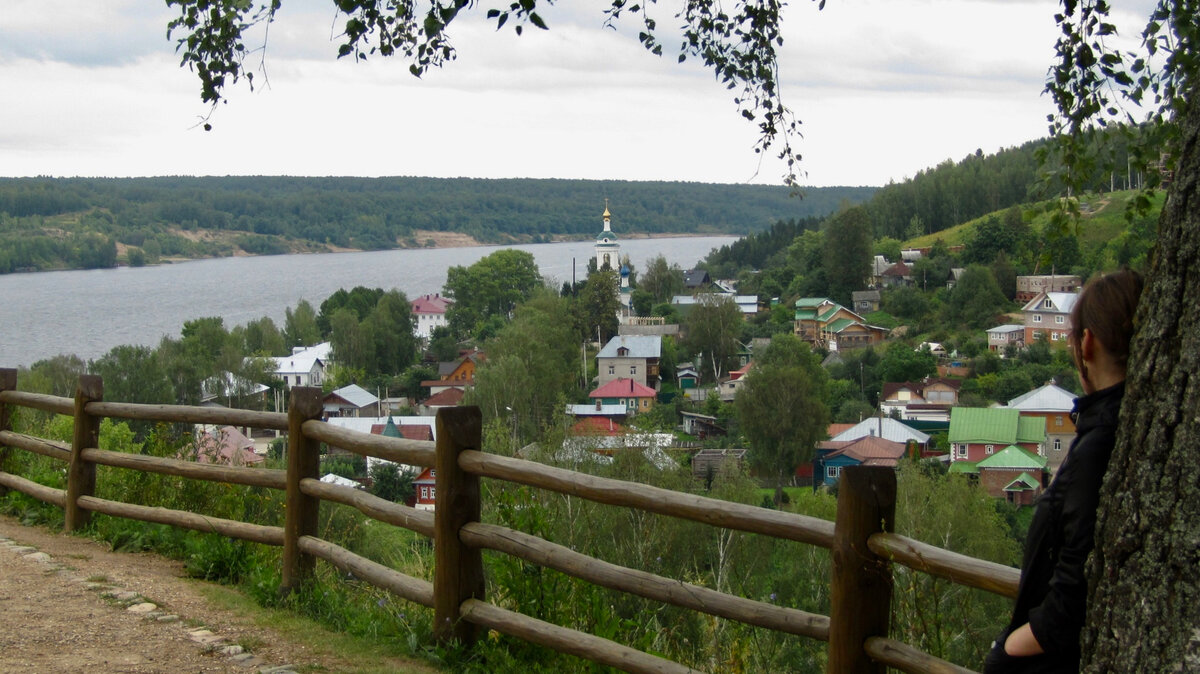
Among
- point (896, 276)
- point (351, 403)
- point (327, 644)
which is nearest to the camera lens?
point (327, 644)

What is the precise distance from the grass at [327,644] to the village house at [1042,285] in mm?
68149

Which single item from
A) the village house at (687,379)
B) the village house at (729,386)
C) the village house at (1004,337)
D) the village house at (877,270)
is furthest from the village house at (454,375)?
the village house at (877,270)

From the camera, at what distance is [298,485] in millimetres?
4836

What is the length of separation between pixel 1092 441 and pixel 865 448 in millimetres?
40823

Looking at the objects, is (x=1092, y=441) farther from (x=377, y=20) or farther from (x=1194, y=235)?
(x=377, y=20)

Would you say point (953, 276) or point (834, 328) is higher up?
point (953, 276)

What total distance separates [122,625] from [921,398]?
172 feet

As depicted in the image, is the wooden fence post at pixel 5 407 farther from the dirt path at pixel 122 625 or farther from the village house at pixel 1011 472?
the village house at pixel 1011 472

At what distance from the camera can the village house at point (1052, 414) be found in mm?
42438

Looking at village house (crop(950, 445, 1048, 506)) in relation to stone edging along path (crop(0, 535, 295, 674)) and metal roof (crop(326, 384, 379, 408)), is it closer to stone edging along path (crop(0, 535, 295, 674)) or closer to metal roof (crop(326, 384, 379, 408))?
metal roof (crop(326, 384, 379, 408))

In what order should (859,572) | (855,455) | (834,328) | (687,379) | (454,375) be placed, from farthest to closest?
(834,328) → (687,379) → (454,375) → (855,455) → (859,572)

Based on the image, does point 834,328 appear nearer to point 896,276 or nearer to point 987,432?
point 896,276

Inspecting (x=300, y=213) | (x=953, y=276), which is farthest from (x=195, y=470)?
(x=300, y=213)

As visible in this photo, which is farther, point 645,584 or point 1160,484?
point 645,584
